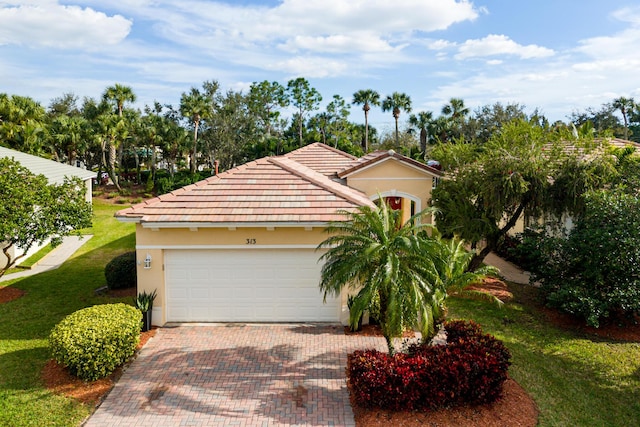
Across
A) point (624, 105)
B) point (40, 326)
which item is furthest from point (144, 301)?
point (624, 105)

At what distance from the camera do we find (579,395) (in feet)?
31.9

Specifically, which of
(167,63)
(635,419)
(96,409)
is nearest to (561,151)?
(635,419)

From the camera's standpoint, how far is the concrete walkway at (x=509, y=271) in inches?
710

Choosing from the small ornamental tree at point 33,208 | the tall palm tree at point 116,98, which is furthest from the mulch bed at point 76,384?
the tall palm tree at point 116,98

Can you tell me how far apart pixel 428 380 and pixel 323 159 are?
16.3 meters

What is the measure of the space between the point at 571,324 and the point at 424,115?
143 feet

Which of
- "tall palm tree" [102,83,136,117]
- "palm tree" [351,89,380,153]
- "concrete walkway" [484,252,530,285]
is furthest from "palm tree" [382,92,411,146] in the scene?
"concrete walkway" [484,252,530,285]

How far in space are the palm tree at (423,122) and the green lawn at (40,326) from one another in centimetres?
3924

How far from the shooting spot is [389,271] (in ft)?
27.5

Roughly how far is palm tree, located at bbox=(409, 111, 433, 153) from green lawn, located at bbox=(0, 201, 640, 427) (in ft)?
130

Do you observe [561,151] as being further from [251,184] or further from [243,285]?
[243,285]

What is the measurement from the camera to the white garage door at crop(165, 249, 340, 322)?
504 inches

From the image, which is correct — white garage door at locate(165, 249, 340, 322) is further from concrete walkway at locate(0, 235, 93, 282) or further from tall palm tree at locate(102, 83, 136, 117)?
tall palm tree at locate(102, 83, 136, 117)

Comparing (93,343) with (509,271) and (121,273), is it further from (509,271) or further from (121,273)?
(509,271)
